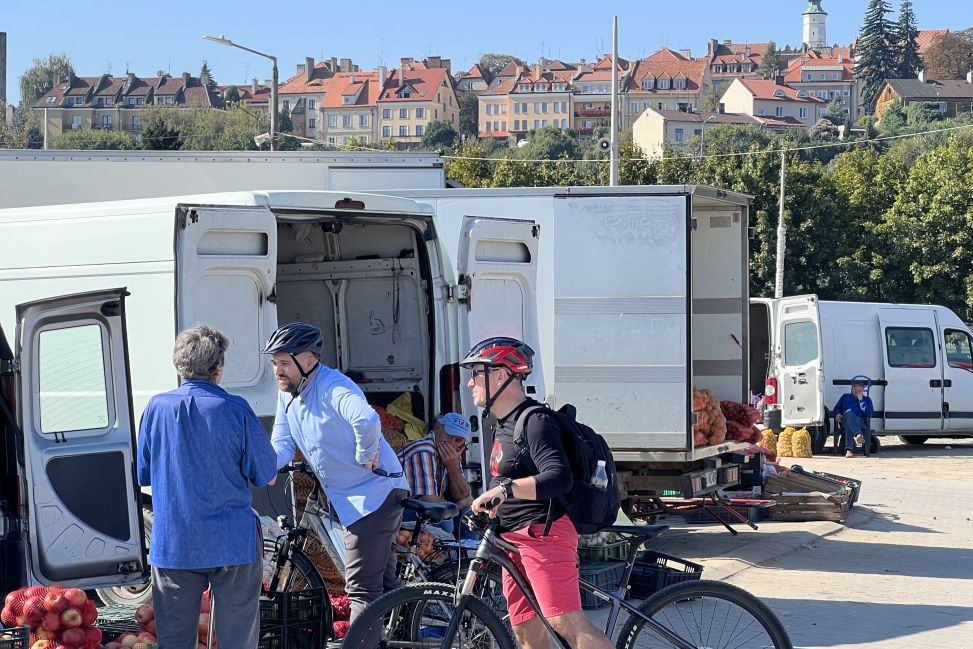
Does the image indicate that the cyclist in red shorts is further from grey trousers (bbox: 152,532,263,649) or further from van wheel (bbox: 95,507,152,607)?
van wheel (bbox: 95,507,152,607)

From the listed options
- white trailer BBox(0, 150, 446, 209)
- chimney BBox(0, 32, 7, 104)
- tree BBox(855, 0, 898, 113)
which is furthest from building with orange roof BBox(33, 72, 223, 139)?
white trailer BBox(0, 150, 446, 209)

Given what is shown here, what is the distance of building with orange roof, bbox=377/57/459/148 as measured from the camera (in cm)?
17438

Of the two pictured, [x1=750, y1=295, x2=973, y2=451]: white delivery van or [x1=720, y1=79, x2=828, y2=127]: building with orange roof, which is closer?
[x1=750, y1=295, x2=973, y2=451]: white delivery van

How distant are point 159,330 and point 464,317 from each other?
80.9 inches

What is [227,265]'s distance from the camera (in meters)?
7.63

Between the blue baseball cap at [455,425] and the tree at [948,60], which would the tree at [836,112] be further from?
the blue baseball cap at [455,425]

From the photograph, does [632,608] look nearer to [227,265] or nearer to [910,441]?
[227,265]

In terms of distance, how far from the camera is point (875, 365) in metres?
21.4

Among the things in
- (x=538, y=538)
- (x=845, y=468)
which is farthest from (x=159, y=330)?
(x=845, y=468)

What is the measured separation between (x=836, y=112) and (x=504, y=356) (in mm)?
185978

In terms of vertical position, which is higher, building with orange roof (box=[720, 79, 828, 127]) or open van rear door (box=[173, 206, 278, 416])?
building with orange roof (box=[720, 79, 828, 127])

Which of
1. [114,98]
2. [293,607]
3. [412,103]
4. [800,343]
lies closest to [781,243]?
[800,343]

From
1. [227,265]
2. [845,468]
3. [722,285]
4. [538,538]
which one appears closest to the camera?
[538,538]

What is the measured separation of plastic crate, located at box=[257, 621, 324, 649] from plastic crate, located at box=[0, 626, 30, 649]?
3.65 ft
